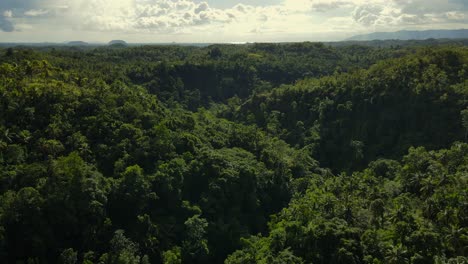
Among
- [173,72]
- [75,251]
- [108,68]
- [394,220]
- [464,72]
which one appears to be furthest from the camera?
[173,72]

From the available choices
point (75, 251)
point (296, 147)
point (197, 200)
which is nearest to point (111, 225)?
point (75, 251)

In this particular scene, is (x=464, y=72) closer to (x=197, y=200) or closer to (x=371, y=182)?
(x=371, y=182)

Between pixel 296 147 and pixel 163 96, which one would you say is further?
pixel 163 96

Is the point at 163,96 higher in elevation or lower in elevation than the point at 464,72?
lower

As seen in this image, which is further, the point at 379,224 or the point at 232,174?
the point at 232,174

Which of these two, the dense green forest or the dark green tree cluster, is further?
the dense green forest

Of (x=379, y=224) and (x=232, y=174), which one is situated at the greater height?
(x=232, y=174)

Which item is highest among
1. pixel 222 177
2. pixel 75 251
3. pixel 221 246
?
pixel 222 177

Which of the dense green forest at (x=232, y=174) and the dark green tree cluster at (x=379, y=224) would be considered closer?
the dark green tree cluster at (x=379, y=224)
